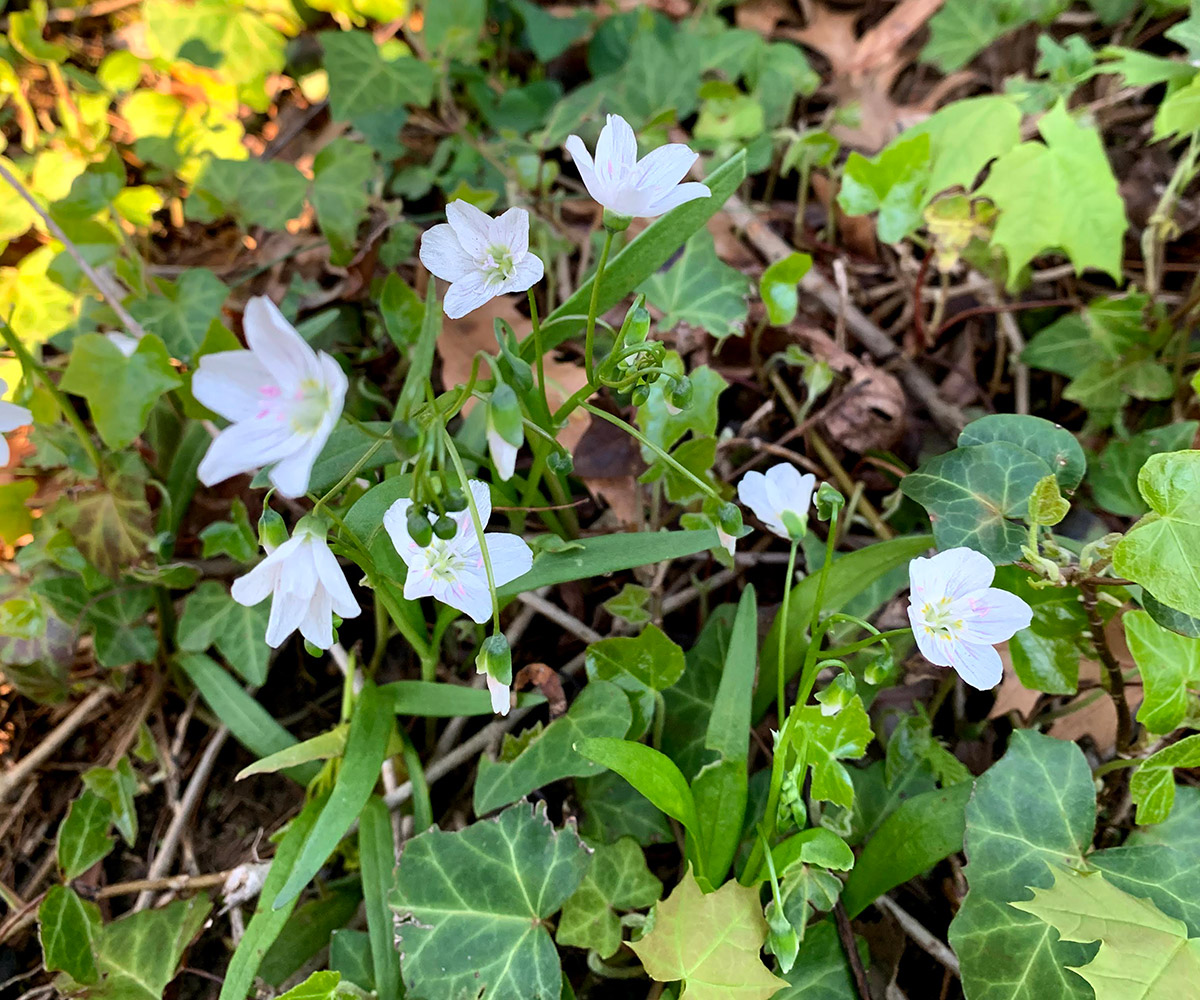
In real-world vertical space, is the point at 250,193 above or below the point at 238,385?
below

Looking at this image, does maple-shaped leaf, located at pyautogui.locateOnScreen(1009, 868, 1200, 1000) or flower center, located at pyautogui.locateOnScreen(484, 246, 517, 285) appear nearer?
maple-shaped leaf, located at pyautogui.locateOnScreen(1009, 868, 1200, 1000)

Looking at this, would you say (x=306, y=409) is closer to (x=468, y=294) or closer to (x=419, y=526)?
(x=419, y=526)

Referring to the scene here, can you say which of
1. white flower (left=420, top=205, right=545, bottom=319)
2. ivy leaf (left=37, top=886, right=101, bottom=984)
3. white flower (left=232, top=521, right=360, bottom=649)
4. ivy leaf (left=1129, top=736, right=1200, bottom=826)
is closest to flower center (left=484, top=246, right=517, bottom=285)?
white flower (left=420, top=205, right=545, bottom=319)

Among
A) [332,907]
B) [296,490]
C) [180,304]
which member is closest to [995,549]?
[296,490]

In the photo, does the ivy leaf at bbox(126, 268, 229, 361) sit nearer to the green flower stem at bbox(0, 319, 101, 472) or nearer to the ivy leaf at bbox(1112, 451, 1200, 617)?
the green flower stem at bbox(0, 319, 101, 472)

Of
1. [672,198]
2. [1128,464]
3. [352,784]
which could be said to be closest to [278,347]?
[672,198]

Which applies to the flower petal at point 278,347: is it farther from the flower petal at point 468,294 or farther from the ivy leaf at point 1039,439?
the ivy leaf at point 1039,439

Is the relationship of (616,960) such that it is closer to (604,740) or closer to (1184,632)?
(604,740)
